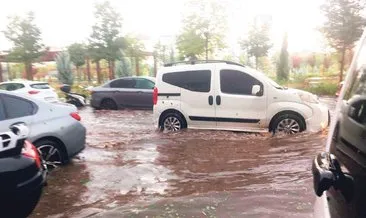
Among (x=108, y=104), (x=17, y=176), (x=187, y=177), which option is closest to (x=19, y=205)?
(x=17, y=176)

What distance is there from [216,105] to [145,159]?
2460mm

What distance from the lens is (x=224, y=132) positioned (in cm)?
894

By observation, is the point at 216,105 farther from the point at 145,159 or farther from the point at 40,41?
the point at 40,41

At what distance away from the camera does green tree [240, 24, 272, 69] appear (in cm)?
2588

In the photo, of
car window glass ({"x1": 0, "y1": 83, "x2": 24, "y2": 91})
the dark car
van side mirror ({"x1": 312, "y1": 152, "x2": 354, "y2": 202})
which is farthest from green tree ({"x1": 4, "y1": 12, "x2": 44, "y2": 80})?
van side mirror ({"x1": 312, "y1": 152, "x2": 354, "y2": 202})

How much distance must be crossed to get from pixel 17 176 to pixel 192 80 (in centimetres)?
614

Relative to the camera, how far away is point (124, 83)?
15.0 m

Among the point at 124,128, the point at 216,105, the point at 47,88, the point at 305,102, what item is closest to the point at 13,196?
the point at 216,105

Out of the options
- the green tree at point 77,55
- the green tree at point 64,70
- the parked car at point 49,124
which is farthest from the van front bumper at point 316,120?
the green tree at point 77,55

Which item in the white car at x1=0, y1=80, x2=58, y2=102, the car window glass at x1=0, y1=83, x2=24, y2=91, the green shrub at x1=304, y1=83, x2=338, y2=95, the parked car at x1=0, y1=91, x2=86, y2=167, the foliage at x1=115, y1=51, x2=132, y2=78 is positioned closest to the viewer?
the parked car at x1=0, y1=91, x2=86, y2=167

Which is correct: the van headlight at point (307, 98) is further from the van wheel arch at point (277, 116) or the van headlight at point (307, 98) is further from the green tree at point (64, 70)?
the green tree at point (64, 70)

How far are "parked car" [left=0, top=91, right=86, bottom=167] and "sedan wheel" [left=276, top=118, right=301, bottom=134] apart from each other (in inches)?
169

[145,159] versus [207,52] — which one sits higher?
[207,52]

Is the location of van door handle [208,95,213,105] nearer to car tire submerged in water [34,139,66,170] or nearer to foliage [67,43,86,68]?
car tire submerged in water [34,139,66,170]
